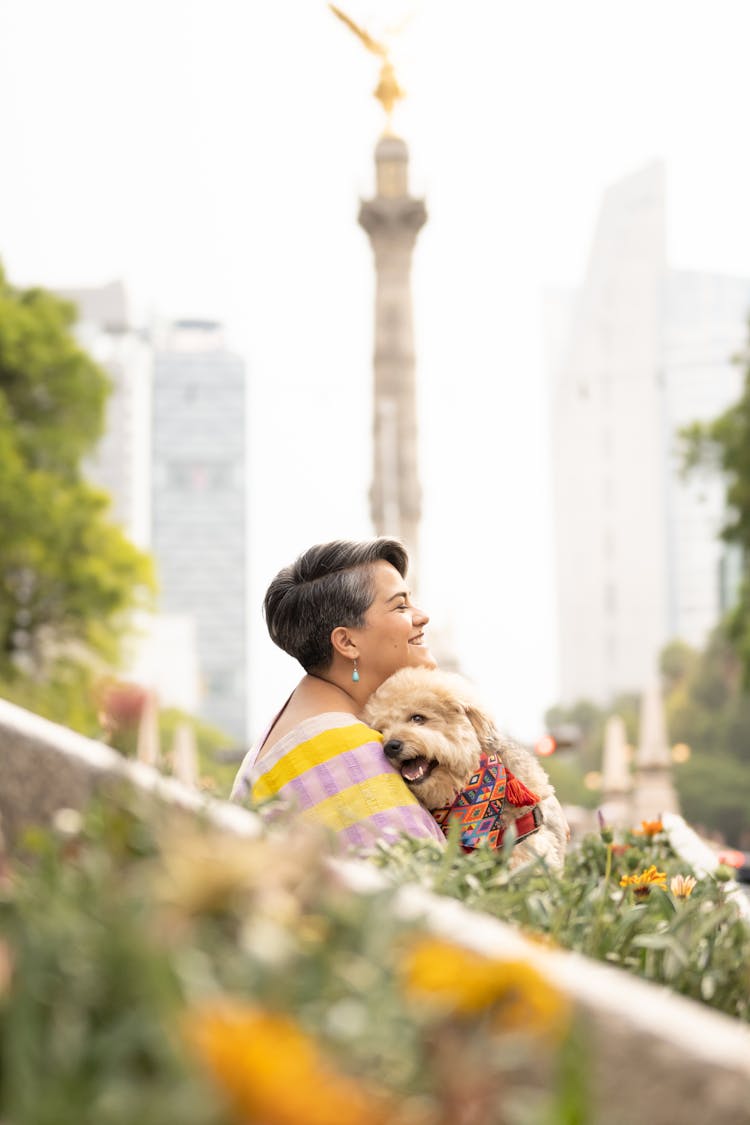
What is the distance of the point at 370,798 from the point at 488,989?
8.23ft

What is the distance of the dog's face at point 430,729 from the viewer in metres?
4.29

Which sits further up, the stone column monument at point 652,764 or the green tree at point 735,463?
the green tree at point 735,463

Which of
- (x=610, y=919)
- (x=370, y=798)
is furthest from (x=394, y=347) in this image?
(x=610, y=919)

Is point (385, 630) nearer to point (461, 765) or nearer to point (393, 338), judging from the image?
point (461, 765)

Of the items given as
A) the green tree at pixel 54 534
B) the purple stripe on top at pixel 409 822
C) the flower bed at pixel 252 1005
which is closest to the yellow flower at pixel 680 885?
the purple stripe on top at pixel 409 822

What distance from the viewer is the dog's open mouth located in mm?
4277

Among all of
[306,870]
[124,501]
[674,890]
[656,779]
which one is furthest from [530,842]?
[124,501]

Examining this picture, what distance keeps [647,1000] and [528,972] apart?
0.12 m

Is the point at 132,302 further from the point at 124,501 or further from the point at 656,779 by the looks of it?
the point at 656,779

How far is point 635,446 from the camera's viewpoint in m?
140

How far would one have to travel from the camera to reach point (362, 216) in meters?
40.3

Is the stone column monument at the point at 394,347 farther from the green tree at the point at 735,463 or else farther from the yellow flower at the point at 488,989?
the yellow flower at the point at 488,989

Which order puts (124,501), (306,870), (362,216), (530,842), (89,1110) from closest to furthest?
(89,1110)
(306,870)
(530,842)
(362,216)
(124,501)

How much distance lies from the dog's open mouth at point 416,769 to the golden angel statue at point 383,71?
1096 inches
